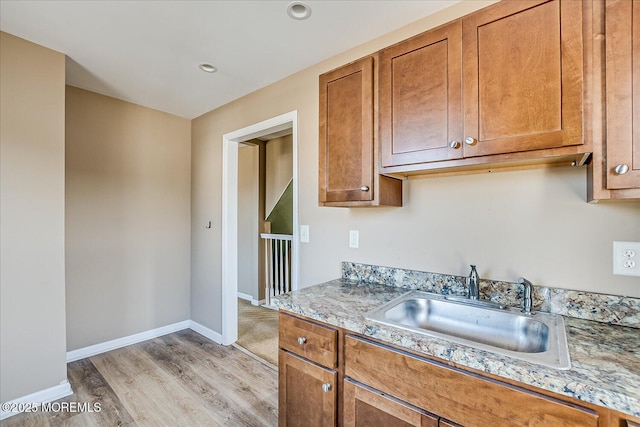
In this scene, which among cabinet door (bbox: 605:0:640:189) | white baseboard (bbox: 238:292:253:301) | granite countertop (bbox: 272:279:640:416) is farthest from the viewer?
Answer: white baseboard (bbox: 238:292:253:301)

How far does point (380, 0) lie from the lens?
160 cm

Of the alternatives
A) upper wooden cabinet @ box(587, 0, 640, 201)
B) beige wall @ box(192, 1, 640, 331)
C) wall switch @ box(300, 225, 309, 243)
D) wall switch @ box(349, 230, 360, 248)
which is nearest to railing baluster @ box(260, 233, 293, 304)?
wall switch @ box(300, 225, 309, 243)

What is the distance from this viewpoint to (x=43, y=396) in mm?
2115

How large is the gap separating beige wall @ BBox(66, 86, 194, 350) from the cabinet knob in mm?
3652

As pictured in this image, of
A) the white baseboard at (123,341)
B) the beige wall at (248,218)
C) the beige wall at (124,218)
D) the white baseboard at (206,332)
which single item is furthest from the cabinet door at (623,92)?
the beige wall at (248,218)

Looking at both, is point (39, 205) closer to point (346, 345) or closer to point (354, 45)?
point (346, 345)

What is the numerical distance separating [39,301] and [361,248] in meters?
2.29

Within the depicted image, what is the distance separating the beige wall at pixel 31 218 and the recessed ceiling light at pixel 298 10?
1782 millimetres

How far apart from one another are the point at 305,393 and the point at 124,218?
2.70m

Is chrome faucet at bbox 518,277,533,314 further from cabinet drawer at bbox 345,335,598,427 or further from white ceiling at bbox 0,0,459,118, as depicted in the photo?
white ceiling at bbox 0,0,459,118

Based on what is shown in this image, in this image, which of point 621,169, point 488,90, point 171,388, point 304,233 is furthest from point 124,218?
point 621,169

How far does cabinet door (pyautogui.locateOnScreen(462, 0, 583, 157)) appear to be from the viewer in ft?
3.48

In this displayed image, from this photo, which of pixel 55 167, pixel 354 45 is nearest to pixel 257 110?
pixel 354 45

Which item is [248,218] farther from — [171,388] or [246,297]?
[171,388]
